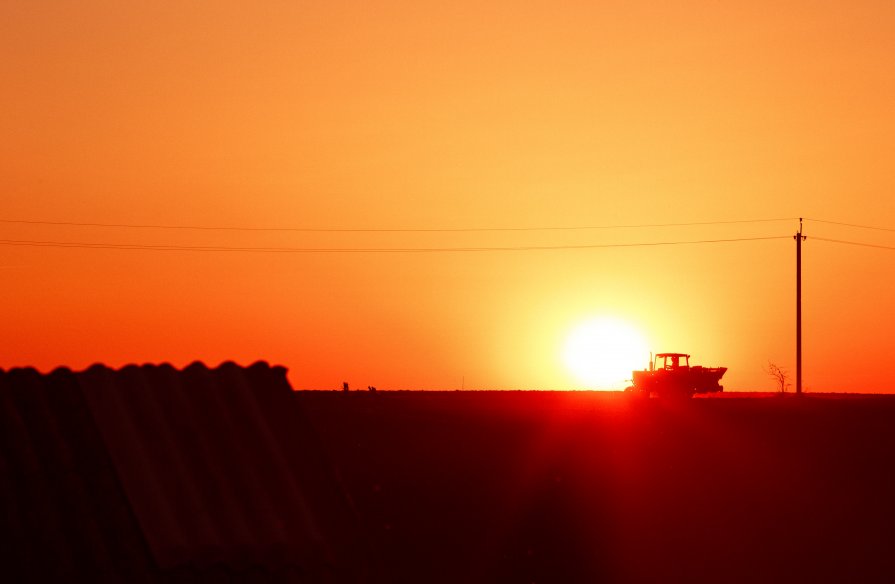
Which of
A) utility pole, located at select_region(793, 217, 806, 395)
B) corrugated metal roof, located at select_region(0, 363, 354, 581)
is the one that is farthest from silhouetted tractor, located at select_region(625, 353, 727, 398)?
corrugated metal roof, located at select_region(0, 363, 354, 581)

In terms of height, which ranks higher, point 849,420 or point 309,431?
point 849,420

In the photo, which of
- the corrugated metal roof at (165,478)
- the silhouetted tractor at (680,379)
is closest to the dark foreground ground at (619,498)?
the corrugated metal roof at (165,478)

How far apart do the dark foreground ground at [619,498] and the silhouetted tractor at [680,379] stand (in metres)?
19.5

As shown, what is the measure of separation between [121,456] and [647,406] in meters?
47.5

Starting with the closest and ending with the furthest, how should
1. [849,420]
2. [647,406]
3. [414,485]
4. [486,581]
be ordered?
1. [486,581]
2. [414,485]
3. [849,420]
4. [647,406]

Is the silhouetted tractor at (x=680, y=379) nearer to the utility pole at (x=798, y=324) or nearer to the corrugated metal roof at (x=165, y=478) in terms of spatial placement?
the utility pole at (x=798, y=324)

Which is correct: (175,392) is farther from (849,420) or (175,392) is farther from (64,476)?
(849,420)

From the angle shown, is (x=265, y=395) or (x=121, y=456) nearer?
(x=121, y=456)

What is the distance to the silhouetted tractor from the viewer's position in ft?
214

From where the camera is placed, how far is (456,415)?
48.6 m

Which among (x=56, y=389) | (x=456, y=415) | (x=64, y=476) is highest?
(x=456, y=415)

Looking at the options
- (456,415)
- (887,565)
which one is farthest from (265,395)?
(456,415)

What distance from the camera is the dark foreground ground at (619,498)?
805 inches

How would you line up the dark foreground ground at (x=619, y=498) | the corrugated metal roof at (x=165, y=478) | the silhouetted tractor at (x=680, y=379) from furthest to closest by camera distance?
the silhouetted tractor at (x=680, y=379), the dark foreground ground at (x=619, y=498), the corrugated metal roof at (x=165, y=478)
